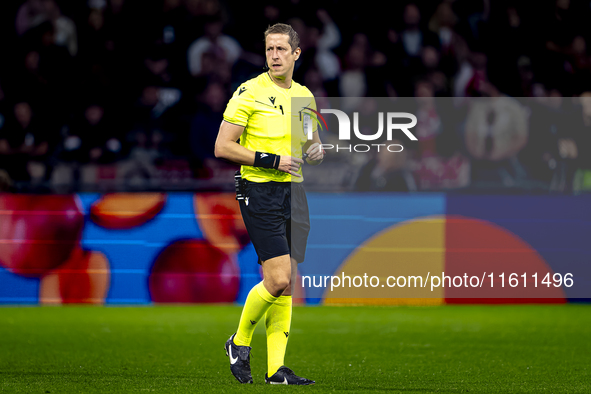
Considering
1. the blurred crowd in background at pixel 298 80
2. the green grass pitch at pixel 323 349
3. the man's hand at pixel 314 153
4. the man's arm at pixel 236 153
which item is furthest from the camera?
the blurred crowd in background at pixel 298 80

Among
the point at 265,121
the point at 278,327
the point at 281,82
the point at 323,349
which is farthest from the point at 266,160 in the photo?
the point at 323,349

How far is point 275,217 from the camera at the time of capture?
4.32 metres

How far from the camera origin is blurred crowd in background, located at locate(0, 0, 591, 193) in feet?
26.7

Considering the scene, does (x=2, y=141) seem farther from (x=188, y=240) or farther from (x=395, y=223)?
(x=395, y=223)

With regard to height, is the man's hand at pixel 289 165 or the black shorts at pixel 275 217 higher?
the man's hand at pixel 289 165

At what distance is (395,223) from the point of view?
7938 millimetres

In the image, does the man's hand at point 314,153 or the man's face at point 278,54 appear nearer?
the man's face at point 278,54

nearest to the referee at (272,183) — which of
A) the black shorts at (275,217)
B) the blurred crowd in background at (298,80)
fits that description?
the black shorts at (275,217)

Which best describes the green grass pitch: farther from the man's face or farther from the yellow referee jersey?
the man's face

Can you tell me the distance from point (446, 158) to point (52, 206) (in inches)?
155

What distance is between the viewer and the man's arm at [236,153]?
4.18 m

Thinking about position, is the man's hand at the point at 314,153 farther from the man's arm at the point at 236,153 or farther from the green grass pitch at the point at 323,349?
the green grass pitch at the point at 323,349

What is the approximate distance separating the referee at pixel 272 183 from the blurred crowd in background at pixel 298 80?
3582 mm

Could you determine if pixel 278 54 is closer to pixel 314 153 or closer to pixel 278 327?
pixel 314 153
